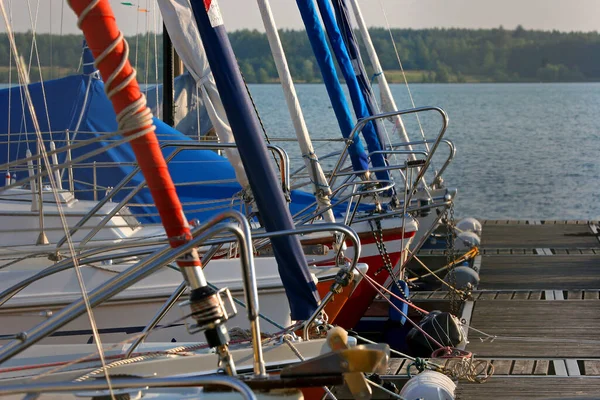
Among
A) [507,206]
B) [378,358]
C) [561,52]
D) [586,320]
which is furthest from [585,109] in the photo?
[378,358]

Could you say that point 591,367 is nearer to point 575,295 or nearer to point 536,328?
point 536,328

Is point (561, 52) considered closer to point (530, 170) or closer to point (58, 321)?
point (530, 170)

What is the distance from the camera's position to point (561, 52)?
10975cm

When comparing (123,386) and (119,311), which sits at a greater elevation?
(123,386)

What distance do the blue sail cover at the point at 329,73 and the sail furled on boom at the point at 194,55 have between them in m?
2.33

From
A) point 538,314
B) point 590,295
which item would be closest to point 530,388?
point 538,314

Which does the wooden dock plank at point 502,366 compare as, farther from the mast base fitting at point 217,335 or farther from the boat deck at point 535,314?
the mast base fitting at point 217,335

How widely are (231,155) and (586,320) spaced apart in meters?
4.20

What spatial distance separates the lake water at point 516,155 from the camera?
24.4m

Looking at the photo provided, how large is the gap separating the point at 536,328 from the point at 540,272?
2.98 meters

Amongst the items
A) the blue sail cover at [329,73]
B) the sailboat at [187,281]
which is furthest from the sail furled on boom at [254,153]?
the blue sail cover at [329,73]

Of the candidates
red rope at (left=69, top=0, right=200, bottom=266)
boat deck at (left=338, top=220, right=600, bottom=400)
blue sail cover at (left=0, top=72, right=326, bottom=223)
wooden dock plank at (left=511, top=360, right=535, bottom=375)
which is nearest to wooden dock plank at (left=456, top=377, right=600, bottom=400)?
boat deck at (left=338, top=220, right=600, bottom=400)

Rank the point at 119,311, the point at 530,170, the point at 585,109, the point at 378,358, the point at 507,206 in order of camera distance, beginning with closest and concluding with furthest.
Result: the point at 378,358
the point at 119,311
the point at 507,206
the point at 530,170
the point at 585,109

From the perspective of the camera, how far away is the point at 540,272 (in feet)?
37.3
